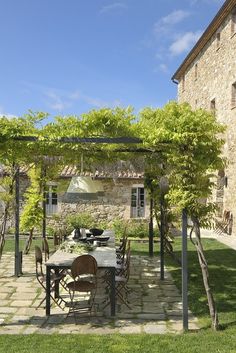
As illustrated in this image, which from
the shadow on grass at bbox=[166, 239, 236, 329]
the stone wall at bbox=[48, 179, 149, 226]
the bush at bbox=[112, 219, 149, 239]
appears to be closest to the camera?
the shadow on grass at bbox=[166, 239, 236, 329]

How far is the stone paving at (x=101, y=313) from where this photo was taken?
5082 mm

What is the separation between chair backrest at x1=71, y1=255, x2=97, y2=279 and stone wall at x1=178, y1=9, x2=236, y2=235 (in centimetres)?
751

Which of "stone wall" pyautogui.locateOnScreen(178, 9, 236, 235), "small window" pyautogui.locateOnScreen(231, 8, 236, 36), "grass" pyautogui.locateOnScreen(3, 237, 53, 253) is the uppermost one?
"small window" pyautogui.locateOnScreen(231, 8, 236, 36)

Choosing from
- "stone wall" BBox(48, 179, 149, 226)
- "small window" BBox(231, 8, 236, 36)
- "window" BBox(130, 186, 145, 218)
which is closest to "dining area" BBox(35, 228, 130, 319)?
"stone wall" BBox(48, 179, 149, 226)

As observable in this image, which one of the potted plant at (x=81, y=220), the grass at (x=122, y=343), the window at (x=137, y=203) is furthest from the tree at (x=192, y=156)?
the window at (x=137, y=203)

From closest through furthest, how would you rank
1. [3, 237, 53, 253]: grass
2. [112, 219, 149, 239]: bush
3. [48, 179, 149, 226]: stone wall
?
[3, 237, 53, 253]: grass → [112, 219, 149, 239]: bush → [48, 179, 149, 226]: stone wall

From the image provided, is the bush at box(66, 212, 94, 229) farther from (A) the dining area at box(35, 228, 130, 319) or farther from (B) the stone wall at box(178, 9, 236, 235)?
(A) the dining area at box(35, 228, 130, 319)

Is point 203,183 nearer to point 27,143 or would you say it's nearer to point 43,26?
point 27,143

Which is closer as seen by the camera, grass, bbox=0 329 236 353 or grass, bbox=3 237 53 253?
grass, bbox=0 329 236 353

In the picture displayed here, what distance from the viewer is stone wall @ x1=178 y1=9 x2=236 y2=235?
14000 millimetres

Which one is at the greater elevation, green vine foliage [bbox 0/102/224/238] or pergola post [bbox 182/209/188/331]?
green vine foliage [bbox 0/102/224/238]

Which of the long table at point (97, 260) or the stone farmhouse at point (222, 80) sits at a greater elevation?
the stone farmhouse at point (222, 80)

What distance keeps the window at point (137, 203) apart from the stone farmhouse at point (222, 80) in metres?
2.88

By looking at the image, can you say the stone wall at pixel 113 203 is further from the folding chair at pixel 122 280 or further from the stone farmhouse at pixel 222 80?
the folding chair at pixel 122 280
